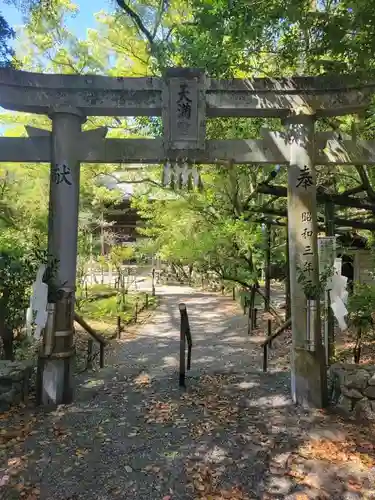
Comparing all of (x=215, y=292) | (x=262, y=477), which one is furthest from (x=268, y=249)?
(x=215, y=292)

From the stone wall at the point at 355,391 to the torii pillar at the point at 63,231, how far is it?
3.37m

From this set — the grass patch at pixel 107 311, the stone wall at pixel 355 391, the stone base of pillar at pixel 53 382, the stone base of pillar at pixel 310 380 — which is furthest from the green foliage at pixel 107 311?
the stone wall at pixel 355 391

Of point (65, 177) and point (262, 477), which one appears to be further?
point (65, 177)

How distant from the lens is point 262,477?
11.6 feet

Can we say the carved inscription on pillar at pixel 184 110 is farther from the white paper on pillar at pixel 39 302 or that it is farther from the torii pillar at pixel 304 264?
the white paper on pillar at pixel 39 302

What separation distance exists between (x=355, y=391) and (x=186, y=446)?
215cm

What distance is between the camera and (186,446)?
13.2 ft

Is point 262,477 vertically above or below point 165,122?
below

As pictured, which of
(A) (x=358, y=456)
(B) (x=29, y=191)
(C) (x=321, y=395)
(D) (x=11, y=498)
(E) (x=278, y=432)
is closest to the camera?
(D) (x=11, y=498)

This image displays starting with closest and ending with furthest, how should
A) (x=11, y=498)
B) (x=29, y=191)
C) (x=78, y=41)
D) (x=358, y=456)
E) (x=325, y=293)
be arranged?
(x=11, y=498) → (x=358, y=456) → (x=325, y=293) → (x=78, y=41) → (x=29, y=191)

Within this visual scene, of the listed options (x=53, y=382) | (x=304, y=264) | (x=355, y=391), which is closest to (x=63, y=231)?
(x=53, y=382)

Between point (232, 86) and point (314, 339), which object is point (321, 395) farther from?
point (232, 86)

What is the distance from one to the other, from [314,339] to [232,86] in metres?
3.35

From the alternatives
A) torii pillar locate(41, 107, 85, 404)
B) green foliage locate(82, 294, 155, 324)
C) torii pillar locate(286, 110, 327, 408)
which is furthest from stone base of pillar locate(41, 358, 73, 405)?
green foliage locate(82, 294, 155, 324)
